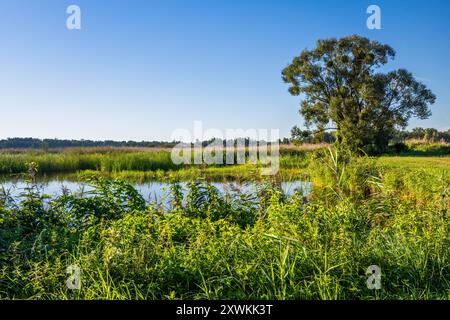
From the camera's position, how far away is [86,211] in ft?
18.5

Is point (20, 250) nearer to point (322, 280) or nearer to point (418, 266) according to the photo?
point (322, 280)

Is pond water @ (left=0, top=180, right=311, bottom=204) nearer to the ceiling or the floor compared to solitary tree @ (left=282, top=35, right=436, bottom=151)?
nearer to the floor

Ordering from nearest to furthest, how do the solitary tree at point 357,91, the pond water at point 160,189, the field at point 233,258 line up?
the field at point 233,258
the pond water at point 160,189
the solitary tree at point 357,91

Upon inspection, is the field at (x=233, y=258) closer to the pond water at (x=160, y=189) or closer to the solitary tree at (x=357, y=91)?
the pond water at (x=160, y=189)

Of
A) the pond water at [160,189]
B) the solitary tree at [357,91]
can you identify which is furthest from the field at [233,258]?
the solitary tree at [357,91]

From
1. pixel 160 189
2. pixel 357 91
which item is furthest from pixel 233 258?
pixel 357 91

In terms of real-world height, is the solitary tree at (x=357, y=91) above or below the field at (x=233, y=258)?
above

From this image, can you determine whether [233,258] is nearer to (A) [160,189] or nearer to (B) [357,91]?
(A) [160,189]

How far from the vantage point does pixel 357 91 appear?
93.4 ft

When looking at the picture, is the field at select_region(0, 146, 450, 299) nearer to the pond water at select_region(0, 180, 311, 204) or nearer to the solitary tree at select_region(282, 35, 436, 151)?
the pond water at select_region(0, 180, 311, 204)

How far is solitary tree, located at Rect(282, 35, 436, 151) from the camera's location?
27297 millimetres

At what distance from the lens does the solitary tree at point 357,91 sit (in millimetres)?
27297

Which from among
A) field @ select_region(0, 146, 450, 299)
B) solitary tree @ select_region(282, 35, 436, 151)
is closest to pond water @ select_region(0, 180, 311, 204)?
field @ select_region(0, 146, 450, 299)
